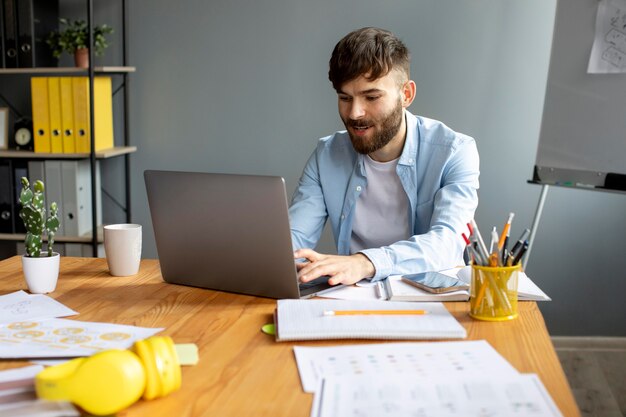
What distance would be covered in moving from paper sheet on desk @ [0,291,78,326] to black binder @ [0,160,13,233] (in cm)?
166

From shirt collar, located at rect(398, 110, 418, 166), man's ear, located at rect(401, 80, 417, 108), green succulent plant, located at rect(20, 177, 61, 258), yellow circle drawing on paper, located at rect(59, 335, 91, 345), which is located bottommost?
yellow circle drawing on paper, located at rect(59, 335, 91, 345)

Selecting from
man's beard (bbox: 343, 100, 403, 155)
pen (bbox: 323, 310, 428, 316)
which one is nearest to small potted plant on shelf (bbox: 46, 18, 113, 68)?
man's beard (bbox: 343, 100, 403, 155)

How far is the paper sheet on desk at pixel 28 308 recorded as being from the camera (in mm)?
1129

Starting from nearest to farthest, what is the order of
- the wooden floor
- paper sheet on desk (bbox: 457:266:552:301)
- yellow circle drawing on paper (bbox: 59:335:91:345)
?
yellow circle drawing on paper (bbox: 59:335:91:345) → paper sheet on desk (bbox: 457:266:552:301) → the wooden floor

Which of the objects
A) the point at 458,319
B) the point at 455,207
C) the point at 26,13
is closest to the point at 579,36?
the point at 455,207

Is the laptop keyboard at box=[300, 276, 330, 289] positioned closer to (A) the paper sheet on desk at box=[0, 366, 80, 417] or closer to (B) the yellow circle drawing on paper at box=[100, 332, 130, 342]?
(B) the yellow circle drawing on paper at box=[100, 332, 130, 342]

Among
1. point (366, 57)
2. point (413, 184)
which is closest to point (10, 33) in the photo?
point (366, 57)

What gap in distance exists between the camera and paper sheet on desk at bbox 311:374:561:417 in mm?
766

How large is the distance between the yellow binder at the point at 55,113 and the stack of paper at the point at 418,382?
6.59 feet

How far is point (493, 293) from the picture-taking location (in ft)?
3.67

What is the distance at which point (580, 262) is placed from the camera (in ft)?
8.84

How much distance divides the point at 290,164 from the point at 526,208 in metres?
0.97

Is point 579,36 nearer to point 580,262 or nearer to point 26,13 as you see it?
point 580,262

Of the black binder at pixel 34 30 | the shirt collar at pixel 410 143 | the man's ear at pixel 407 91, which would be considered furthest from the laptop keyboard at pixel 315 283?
the black binder at pixel 34 30
